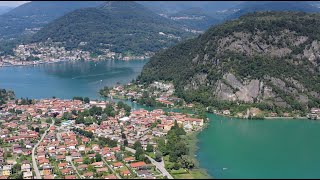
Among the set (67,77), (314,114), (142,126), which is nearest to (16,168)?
(142,126)

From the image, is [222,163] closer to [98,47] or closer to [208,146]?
[208,146]

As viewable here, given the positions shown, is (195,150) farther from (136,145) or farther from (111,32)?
(111,32)

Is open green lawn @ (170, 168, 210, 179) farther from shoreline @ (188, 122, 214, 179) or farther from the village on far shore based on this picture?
the village on far shore

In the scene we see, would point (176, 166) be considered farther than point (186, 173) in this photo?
Yes

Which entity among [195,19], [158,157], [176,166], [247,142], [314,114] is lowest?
[195,19]

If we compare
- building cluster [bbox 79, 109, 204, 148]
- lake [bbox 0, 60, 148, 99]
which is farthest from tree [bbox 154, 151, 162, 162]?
lake [bbox 0, 60, 148, 99]

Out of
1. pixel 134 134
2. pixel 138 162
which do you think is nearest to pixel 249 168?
pixel 138 162
